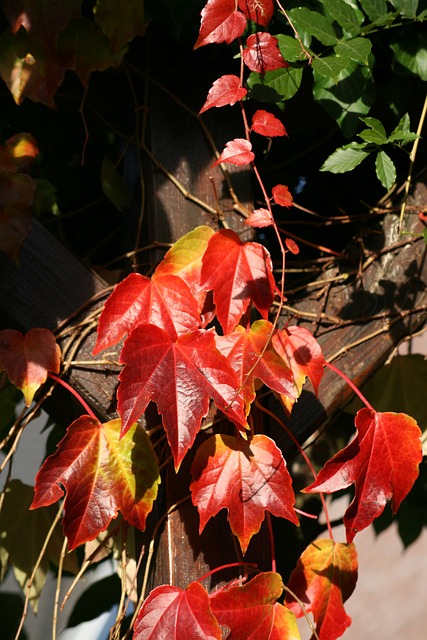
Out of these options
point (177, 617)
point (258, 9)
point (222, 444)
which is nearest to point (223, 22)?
point (258, 9)

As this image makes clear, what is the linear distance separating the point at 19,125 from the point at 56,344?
1.81 feet

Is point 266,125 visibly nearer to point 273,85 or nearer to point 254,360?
point 273,85

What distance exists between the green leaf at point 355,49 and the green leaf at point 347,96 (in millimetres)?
40

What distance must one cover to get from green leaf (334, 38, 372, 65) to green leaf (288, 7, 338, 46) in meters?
0.01

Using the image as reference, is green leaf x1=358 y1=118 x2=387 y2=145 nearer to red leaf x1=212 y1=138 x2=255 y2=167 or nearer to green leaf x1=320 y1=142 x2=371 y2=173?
green leaf x1=320 y1=142 x2=371 y2=173

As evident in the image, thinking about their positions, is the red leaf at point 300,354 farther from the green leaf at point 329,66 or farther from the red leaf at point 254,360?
the green leaf at point 329,66

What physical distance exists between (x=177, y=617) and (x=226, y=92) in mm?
641

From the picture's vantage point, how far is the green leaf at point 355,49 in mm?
1061

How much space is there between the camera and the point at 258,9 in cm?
103

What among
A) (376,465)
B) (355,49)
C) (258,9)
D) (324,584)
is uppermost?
(258,9)

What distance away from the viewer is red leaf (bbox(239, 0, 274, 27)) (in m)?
1.02

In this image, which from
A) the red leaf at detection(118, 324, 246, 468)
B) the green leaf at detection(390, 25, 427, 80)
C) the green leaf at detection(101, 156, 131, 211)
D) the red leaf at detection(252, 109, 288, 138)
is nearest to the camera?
the red leaf at detection(118, 324, 246, 468)

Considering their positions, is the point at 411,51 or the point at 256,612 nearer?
the point at 256,612

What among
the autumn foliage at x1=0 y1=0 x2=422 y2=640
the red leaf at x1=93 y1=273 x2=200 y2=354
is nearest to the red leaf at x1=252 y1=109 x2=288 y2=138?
the autumn foliage at x1=0 y1=0 x2=422 y2=640
